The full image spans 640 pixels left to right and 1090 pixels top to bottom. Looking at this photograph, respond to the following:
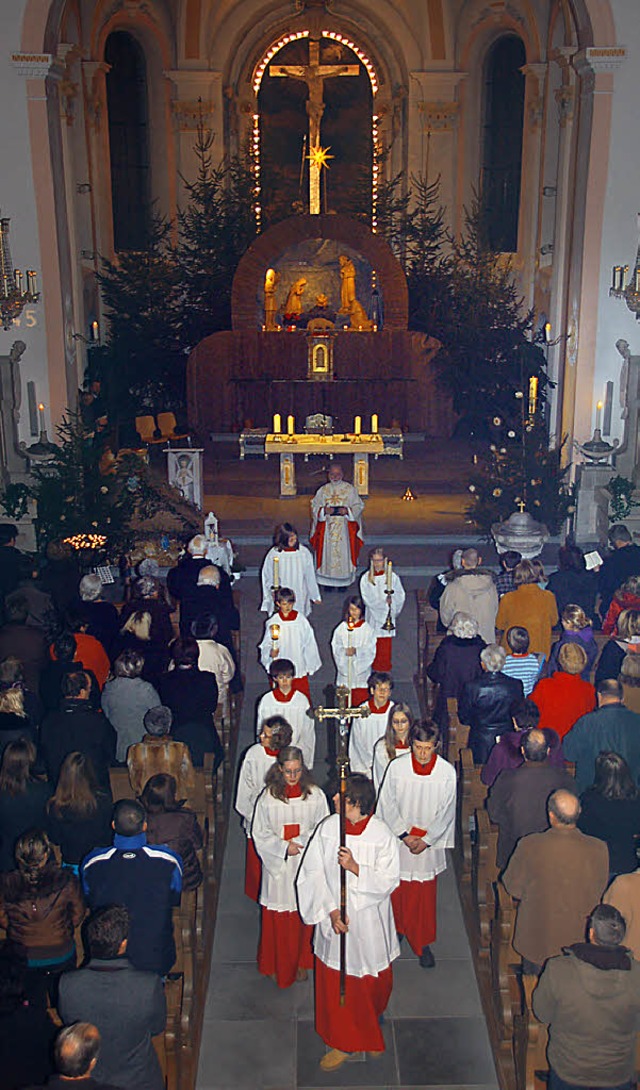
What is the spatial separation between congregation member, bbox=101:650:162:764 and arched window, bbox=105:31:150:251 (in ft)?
57.3

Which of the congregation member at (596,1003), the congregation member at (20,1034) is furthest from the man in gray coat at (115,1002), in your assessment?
the congregation member at (596,1003)

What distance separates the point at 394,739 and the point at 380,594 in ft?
12.8

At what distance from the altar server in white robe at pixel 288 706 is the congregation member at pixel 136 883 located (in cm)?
204

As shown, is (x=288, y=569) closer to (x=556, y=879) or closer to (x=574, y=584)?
(x=574, y=584)

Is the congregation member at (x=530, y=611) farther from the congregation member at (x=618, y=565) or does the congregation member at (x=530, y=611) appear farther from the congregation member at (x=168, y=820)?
the congregation member at (x=168, y=820)

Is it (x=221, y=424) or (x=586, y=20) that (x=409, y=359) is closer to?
(x=221, y=424)

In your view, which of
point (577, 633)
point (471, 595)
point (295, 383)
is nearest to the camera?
point (577, 633)

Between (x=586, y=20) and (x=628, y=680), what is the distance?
10481mm

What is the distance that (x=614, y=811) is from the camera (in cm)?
670

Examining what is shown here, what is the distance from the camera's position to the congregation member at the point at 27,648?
934cm

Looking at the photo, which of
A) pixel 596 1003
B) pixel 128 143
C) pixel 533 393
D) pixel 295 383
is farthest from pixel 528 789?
pixel 128 143

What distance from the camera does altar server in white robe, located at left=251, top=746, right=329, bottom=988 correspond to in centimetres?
696

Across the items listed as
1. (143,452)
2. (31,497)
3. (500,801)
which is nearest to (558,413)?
(143,452)

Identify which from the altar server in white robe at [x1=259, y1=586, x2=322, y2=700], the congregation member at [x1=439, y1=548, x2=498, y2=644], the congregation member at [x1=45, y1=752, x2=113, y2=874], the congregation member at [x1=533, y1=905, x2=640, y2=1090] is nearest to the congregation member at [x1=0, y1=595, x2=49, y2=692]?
the altar server in white robe at [x1=259, y1=586, x2=322, y2=700]
